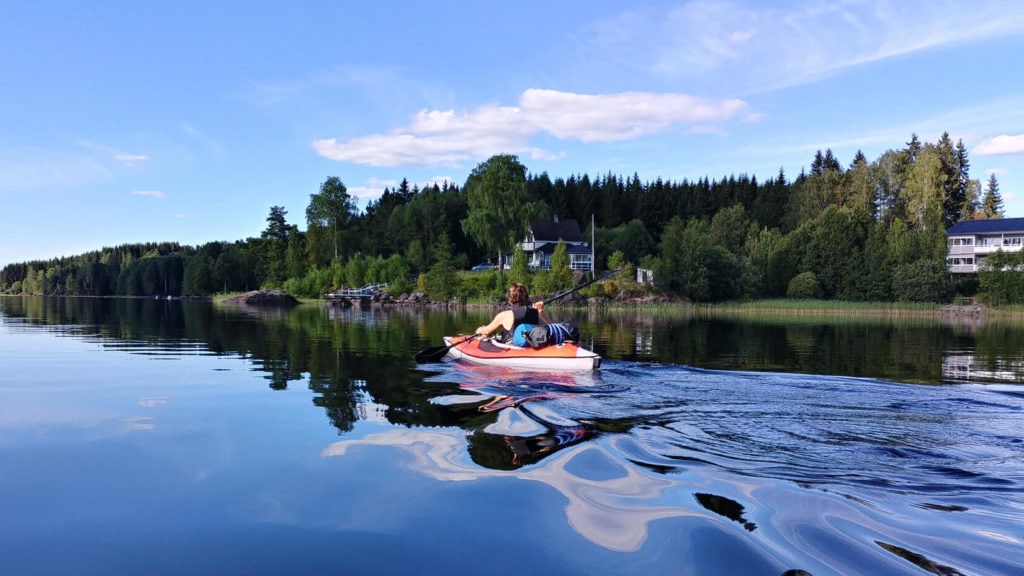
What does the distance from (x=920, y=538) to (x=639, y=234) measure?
79435mm

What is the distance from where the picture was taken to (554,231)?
3474 inches

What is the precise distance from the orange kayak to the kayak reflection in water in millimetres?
3224

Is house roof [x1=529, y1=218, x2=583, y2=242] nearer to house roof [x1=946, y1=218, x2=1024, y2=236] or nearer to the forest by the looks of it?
the forest

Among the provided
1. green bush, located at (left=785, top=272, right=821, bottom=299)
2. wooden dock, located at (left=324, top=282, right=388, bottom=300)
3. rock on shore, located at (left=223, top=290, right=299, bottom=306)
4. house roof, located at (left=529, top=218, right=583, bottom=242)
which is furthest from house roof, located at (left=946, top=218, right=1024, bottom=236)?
rock on shore, located at (left=223, top=290, right=299, bottom=306)

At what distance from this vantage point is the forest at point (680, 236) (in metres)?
63.2

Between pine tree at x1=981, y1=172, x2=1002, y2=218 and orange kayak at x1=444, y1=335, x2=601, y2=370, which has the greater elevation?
pine tree at x1=981, y1=172, x2=1002, y2=218

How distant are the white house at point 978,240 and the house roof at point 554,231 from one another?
43409 millimetres

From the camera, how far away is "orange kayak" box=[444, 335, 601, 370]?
1301cm

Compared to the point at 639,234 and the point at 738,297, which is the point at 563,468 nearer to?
the point at 738,297

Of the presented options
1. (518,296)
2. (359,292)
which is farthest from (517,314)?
(359,292)

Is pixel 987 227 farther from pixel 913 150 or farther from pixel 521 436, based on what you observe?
pixel 521 436

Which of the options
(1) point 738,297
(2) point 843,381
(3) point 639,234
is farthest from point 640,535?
(3) point 639,234

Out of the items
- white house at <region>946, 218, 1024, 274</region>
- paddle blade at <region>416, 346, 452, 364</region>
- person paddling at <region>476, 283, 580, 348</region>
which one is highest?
white house at <region>946, 218, 1024, 274</region>

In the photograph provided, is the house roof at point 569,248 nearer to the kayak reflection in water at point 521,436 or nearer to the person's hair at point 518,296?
the person's hair at point 518,296
